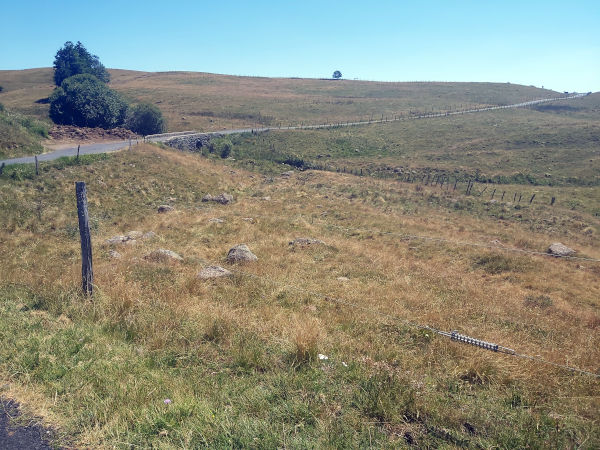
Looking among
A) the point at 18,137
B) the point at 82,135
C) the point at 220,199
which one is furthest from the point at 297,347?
the point at 82,135

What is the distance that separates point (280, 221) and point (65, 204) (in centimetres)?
1086

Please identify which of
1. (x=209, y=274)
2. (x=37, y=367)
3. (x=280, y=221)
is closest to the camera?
(x=37, y=367)

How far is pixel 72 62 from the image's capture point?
70.0 m

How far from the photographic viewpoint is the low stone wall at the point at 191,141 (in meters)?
41.1

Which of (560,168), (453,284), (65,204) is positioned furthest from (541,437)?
(560,168)

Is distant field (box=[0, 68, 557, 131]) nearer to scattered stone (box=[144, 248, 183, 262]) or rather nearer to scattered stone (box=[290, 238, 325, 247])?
scattered stone (box=[290, 238, 325, 247])

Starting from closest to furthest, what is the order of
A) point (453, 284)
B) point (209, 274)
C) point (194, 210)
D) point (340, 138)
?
point (209, 274) < point (453, 284) < point (194, 210) < point (340, 138)

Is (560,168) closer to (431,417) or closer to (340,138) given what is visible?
(340,138)

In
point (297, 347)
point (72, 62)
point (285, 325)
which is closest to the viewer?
point (297, 347)

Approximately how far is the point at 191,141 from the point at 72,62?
44.4 meters

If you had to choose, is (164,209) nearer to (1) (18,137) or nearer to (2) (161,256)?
(2) (161,256)

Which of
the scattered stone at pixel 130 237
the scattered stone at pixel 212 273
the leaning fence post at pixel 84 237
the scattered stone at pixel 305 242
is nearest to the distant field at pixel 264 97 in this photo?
the scattered stone at pixel 130 237

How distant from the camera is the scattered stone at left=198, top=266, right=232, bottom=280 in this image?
29.2 feet

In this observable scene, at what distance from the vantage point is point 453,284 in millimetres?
10312
